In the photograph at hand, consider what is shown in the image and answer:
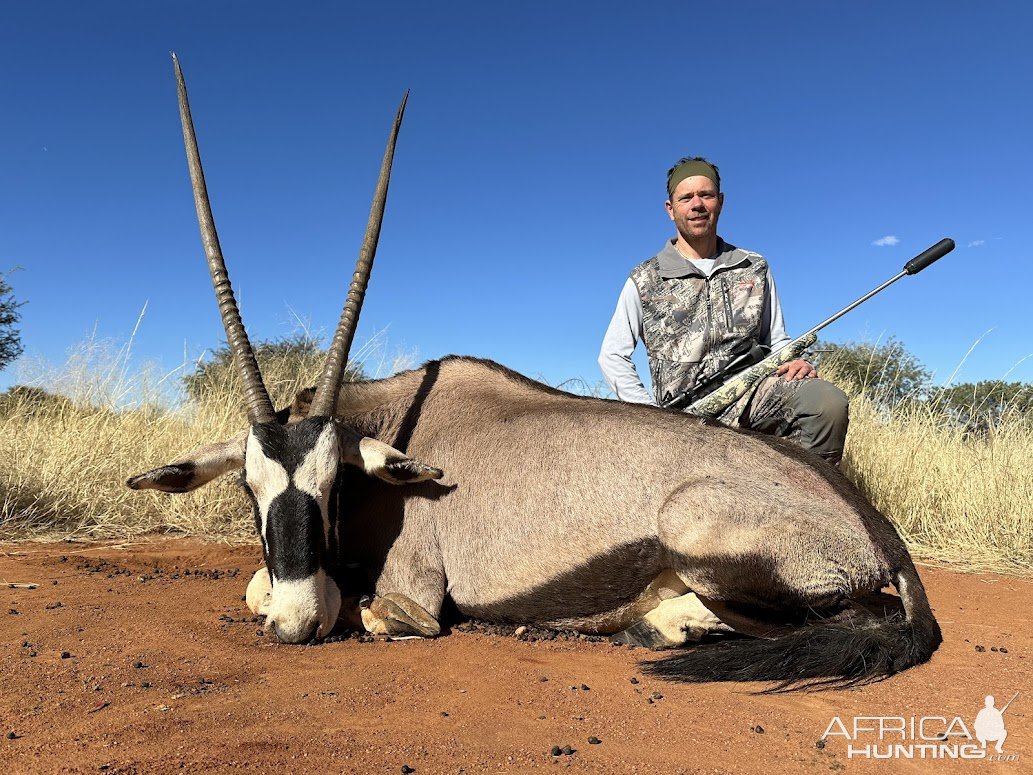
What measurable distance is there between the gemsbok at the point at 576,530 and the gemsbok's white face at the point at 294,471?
1 cm

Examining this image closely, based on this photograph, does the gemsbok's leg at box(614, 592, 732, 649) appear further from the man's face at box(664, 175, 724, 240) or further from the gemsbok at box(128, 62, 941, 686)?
the man's face at box(664, 175, 724, 240)

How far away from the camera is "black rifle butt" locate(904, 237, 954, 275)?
5645 millimetres

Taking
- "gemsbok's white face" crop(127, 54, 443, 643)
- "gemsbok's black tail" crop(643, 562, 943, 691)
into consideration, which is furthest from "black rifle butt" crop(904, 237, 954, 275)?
"gemsbok's white face" crop(127, 54, 443, 643)

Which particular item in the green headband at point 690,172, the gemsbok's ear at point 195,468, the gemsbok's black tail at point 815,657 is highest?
the green headband at point 690,172

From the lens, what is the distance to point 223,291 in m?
4.38

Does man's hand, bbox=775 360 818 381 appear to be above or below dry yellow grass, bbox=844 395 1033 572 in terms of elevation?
above

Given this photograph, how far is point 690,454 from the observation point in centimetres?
376

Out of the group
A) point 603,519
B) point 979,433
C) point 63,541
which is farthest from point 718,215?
point 63,541

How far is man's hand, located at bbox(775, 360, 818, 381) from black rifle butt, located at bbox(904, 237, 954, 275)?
1.24 meters

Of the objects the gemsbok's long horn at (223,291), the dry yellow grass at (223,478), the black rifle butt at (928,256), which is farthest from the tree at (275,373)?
the black rifle butt at (928,256)

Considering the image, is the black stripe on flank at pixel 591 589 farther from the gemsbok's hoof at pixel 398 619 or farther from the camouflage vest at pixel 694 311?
the camouflage vest at pixel 694 311

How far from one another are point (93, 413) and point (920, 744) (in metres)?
8.58

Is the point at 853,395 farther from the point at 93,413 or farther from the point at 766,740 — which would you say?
the point at 93,413

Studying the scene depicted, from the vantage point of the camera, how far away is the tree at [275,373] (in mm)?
8859
